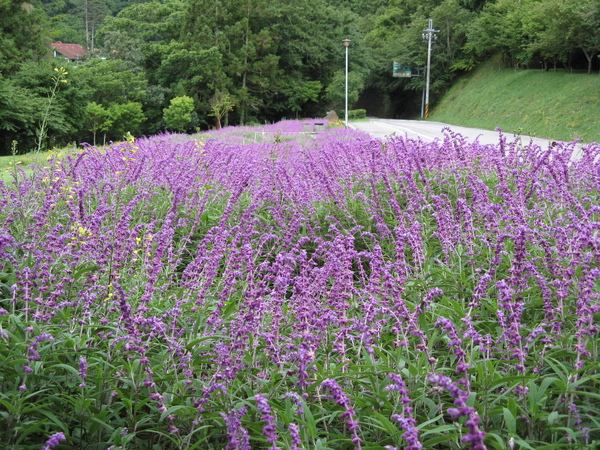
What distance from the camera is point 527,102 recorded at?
124ft

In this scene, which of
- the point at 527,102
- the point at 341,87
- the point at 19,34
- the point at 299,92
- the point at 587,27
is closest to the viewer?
the point at 587,27

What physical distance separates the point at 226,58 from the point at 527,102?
24418 millimetres

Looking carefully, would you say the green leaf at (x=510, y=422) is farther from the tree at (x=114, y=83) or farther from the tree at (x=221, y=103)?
the tree at (x=114, y=83)

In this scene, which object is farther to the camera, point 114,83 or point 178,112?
point 114,83

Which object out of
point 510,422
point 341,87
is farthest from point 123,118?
point 510,422

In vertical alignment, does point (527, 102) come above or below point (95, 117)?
above

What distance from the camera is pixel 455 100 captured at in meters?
55.8

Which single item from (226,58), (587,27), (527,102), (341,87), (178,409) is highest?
(226,58)

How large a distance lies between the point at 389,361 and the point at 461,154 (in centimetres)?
481

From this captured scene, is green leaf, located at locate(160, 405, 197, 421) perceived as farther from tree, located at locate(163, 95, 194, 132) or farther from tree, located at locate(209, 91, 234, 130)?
tree, located at locate(209, 91, 234, 130)

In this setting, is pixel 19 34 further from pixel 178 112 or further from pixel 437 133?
pixel 437 133

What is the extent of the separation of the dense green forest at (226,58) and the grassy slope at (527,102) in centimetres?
163

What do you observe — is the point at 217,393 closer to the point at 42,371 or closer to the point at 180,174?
the point at 42,371

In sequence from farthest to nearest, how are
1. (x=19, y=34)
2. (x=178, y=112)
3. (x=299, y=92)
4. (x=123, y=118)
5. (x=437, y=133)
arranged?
1. (x=299, y=92)
2. (x=123, y=118)
3. (x=178, y=112)
4. (x=19, y=34)
5. (x=437, y=133)
